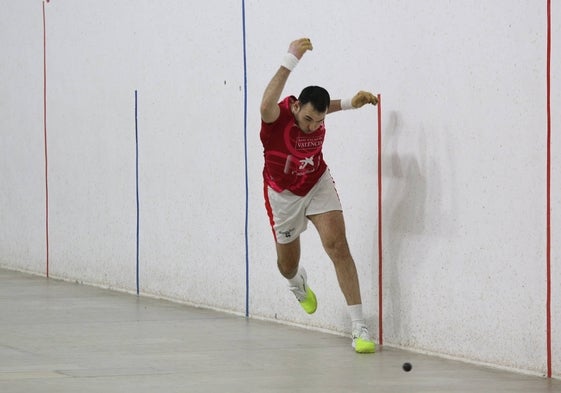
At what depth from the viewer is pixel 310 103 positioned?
6320 millimetres

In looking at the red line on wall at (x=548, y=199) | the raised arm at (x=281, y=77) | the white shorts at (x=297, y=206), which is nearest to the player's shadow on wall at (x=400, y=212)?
the white shorts at (x=297, y=206)

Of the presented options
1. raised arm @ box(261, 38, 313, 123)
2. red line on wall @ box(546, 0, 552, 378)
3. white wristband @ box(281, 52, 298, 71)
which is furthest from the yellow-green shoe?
red line on wall @ box(546, 0, 552, 378)

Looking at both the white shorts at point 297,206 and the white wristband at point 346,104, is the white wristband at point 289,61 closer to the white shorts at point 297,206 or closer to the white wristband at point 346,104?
the white wristband at point 346,104

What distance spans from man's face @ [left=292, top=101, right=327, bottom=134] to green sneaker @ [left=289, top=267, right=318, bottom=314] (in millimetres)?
831

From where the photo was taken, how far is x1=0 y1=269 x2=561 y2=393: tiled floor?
17.2 feet

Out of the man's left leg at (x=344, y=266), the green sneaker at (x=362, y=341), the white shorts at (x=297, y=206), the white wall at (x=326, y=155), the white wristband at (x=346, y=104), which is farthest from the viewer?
the white shorts at (x=297, y=206)

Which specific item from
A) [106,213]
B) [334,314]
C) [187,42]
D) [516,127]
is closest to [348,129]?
[334,314]

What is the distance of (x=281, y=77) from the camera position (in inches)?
245

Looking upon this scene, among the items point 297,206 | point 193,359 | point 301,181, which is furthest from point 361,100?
point 193,359

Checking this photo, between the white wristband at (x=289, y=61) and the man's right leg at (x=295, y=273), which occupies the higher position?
the white wristband at (x=289, y=61)

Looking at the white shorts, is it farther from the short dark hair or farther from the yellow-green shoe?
the short dark hair

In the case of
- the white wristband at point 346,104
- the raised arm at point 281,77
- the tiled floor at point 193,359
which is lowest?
the tiled floor at point 193,359

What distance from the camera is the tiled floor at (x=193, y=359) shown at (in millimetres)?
5246

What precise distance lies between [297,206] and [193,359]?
1.04 m
